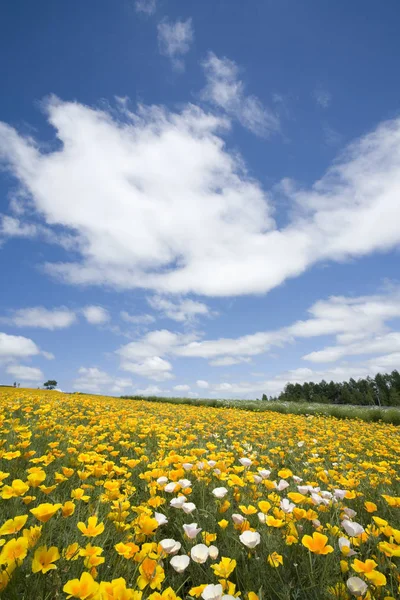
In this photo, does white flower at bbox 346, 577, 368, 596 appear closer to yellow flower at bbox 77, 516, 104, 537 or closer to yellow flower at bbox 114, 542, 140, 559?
yellow flower at bbox 114, 542, 140, 559

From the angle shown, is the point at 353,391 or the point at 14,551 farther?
the point at 353,391

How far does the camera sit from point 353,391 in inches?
3332

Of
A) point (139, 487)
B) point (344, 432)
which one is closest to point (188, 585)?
point (139, 487)

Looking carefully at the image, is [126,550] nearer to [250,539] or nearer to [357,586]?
[250,539]

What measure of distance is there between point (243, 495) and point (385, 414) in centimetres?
1648

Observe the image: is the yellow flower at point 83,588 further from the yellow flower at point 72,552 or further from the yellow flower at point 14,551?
the yellow flower at point 72,552

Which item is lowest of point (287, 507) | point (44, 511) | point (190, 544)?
point (190, 544)

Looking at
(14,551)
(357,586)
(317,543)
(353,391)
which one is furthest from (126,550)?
(353,391)

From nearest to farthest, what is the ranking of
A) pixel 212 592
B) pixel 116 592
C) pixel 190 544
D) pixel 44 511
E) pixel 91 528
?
pixel 116 592, pixel 212 592, pixel 44 511, pixel 91 528, pixel 190 544

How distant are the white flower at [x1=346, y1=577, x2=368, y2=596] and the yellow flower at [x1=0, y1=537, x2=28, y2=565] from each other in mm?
1548

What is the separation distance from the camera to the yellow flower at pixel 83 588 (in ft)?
4.23

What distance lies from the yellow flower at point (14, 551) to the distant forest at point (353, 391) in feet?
242

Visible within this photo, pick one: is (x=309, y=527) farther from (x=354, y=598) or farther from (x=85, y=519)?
(x=85, y=519)

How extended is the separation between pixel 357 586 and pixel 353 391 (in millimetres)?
94730
